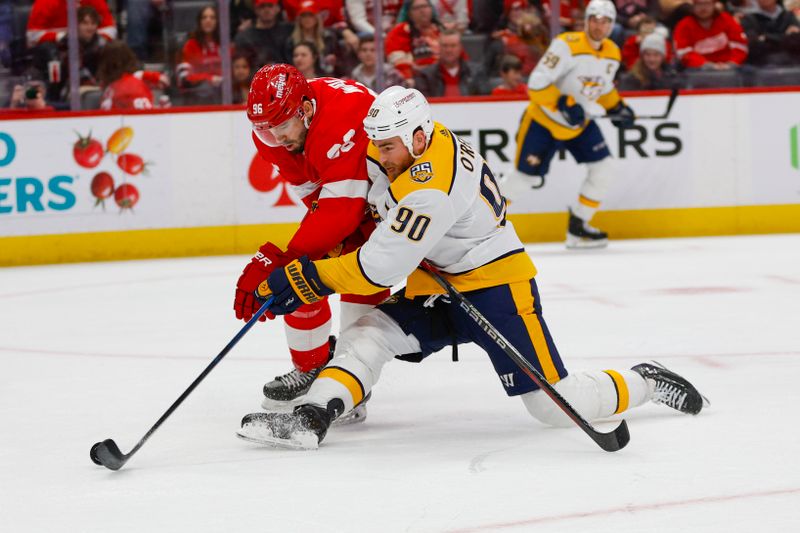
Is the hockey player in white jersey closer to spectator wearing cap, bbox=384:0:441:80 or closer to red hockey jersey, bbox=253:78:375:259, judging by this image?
red hockey jersey, bbox=253:78:375:259

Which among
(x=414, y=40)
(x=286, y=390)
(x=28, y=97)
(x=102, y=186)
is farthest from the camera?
(x=414, y=40)

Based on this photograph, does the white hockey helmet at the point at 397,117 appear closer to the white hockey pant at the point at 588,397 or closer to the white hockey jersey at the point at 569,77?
the white hockey pant at the point at 588,397

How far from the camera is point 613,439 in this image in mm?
2998

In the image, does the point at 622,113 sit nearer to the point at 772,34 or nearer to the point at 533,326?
the point at 772,34

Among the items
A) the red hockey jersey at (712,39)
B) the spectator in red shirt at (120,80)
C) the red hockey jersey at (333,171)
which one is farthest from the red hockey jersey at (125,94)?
the red hockey jersey at (333,171)

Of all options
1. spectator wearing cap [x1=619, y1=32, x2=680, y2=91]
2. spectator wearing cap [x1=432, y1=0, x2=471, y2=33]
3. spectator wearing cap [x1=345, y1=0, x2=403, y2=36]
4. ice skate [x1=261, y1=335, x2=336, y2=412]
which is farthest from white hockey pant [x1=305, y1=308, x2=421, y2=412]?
spectator wearing cap [x1=619, y1=32, x2=680, y2=91]

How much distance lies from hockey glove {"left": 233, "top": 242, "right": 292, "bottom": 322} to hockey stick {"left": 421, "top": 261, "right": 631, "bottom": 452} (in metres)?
0.37

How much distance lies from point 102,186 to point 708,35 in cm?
378

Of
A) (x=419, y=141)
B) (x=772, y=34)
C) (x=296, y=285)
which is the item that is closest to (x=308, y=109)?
(x=419, y=141)

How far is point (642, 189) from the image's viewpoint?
7863mm

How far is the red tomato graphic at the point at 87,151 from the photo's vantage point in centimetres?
720

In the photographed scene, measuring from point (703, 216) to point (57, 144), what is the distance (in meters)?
3.75

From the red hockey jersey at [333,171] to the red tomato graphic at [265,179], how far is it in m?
4.01

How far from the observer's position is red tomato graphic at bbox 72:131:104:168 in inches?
283
